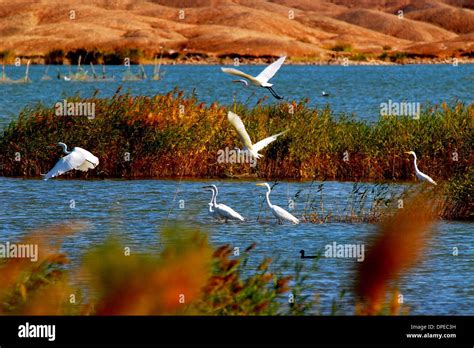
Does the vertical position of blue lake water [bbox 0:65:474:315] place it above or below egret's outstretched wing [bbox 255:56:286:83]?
below

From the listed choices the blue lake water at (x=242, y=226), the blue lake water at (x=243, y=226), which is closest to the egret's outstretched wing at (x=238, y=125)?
the blue lake water at (x=242, y=226)

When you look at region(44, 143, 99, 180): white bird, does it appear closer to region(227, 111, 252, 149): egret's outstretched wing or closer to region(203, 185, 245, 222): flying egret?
region(203, 185, 245, 222): flying egret

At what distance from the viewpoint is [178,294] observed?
5.26 meters

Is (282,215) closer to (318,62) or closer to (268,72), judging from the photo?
(268,72)

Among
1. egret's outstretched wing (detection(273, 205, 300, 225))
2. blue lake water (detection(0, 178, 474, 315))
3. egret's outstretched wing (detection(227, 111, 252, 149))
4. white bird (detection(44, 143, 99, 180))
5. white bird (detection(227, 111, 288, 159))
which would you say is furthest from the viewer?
white bird (detection(44, 143, 99, 180))

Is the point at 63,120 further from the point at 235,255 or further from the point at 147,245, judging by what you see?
the point at 235,255

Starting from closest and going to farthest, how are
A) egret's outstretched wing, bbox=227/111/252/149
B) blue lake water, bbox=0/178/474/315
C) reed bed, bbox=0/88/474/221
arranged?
blue lake water, bbox=0/178/474/315 < egret's outstretched wing, bbox=227/111/252/149 < reed bed, bbox=0/88/474/221

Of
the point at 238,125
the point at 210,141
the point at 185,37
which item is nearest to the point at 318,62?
the point at 185,37

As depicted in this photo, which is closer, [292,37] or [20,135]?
[20,135]

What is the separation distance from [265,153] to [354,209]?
15.2 feet

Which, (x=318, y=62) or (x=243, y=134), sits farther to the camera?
(x=318, y=62)

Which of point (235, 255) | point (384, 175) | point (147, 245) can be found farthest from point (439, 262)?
point (384, 175)

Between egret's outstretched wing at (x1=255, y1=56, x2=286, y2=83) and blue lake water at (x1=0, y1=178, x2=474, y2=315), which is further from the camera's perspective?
egret's outstretched wing at (x1=255, y1=56, x2=286, y2=83)

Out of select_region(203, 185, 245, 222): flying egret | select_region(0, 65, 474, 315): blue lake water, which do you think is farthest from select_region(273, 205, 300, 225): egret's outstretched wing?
select_region(203, 185, 245, 222): flying egret
